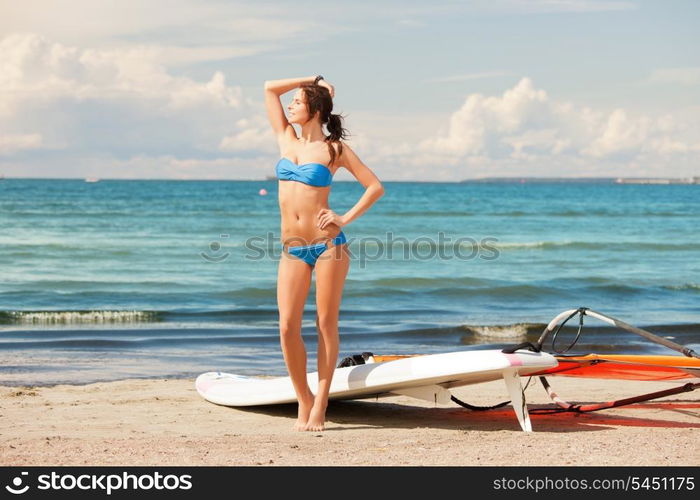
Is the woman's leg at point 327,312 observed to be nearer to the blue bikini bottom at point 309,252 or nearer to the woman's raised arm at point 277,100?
the blue bikini bottom at point 309,252

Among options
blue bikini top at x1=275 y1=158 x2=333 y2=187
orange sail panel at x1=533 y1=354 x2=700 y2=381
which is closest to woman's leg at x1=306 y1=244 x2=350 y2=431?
blue bikini top at x1=275 y1=158 x2=333 y2=187

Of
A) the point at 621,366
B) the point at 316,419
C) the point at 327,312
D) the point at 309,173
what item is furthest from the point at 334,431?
the point at 621,366

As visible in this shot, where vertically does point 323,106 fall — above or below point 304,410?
above

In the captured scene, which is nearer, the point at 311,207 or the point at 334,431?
the point at 311,207

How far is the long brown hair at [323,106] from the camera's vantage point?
19.3 feet

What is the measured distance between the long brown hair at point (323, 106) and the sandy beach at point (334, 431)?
175 centimetres

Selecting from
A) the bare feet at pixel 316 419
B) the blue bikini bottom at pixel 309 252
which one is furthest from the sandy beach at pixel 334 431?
the blue bikini bottom at pixel 309 252

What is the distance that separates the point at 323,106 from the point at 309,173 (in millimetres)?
436

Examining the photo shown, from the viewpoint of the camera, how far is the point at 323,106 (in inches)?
232

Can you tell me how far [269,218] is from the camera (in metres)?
40.5

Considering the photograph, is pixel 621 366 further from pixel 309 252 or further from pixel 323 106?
pixel 323 106
